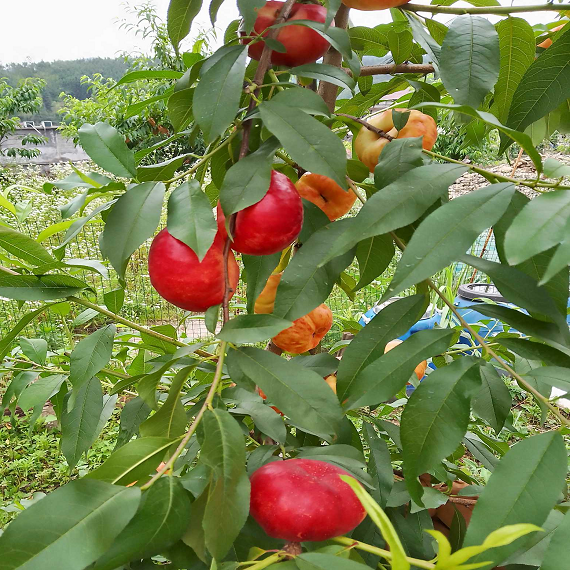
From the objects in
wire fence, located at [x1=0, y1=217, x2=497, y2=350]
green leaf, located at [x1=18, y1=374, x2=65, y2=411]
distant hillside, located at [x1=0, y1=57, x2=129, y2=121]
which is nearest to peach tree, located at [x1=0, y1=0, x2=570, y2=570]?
green leaf, located at [x1=18, y1=374, x2=65, y2=411]

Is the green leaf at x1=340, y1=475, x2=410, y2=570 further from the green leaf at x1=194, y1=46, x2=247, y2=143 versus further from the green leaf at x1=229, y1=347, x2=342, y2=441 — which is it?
the green leaf at x1=194, y1=46, x2=247, y2=143

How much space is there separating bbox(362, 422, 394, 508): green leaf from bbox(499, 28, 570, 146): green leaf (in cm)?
31

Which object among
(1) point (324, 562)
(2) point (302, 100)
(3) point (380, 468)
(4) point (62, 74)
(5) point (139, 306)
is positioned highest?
(4) point (62, 74)

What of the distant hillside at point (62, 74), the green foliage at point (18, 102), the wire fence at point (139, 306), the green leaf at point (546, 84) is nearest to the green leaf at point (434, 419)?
the green leaf at point (546, 84)

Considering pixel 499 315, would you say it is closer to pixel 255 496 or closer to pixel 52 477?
pixel 255 496

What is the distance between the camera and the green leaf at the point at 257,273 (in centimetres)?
40

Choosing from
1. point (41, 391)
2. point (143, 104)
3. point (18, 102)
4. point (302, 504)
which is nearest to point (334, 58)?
point (143, 104)

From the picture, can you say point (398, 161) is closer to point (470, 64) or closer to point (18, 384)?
point (470, 64)

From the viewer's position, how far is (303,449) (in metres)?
0.42

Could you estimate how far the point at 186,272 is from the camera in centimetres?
32

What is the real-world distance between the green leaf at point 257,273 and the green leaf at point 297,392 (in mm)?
88

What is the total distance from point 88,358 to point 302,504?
239 millimetres

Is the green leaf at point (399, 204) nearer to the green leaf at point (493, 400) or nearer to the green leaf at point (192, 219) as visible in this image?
the green leaf at point (192, 219)

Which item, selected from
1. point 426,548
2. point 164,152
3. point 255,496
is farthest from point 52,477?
point 164,152
